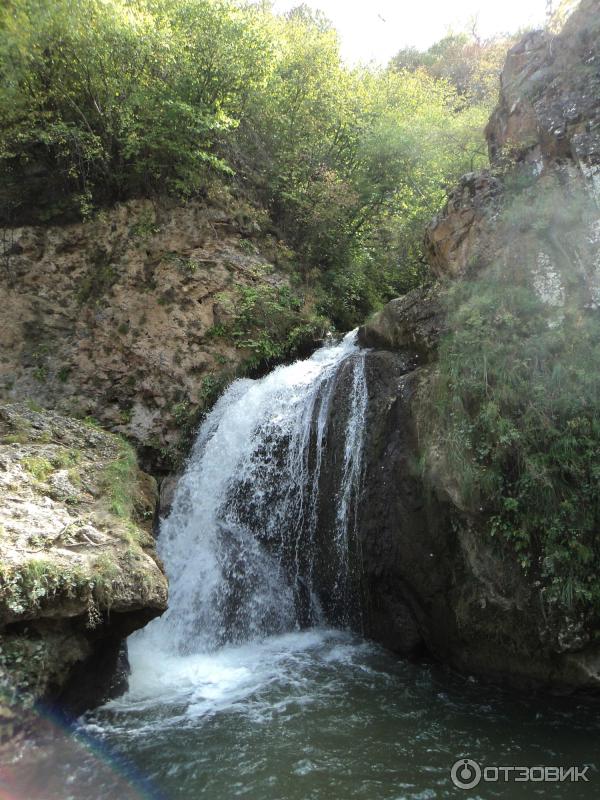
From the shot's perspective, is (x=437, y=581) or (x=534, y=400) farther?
(x=437, y=581)

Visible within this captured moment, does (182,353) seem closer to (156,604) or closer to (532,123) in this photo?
(156,604)

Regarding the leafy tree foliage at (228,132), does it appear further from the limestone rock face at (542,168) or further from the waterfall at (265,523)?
the waterfall at (265,523)

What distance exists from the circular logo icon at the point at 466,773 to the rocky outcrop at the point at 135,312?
23.7 feet

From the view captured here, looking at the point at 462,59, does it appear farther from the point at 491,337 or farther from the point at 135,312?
the point at 491,337

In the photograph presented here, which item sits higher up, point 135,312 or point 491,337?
point 135,312

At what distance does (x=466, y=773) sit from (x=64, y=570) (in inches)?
163

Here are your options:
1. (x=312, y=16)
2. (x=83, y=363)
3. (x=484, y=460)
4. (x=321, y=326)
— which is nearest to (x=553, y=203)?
(x=484, y=460)

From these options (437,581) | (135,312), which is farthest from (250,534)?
(135,312)

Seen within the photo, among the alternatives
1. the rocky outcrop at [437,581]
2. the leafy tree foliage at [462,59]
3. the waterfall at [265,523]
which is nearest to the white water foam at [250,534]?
the waterfall at [265,523]

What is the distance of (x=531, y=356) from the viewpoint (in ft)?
22.3

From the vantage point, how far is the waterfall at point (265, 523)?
783 centimetres

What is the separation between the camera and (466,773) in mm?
4652

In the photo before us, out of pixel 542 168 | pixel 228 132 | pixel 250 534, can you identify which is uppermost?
pixel 228 132

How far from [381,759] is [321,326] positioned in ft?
29.2
